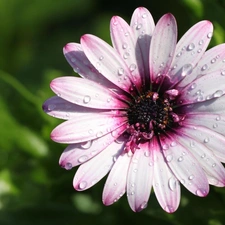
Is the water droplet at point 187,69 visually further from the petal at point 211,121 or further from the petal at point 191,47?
the petal at point 211,121

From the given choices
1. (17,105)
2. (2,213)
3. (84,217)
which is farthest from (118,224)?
(17,105)

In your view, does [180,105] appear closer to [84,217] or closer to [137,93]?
[137,93]

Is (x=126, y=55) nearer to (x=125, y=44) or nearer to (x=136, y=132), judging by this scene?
(x=125, y=44)

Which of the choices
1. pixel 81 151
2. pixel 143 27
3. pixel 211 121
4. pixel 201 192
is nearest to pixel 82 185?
pixel 81 151

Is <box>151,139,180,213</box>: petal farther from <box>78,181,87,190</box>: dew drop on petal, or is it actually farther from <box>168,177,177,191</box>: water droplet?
<box>78,181,87,190</box>: dew drop on petal

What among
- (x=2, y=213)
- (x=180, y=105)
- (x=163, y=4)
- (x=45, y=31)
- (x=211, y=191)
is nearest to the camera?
(x=180, y=105)

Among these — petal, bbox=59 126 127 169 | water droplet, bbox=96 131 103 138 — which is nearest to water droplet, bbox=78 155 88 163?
petal, bbox=59 126 127 169
